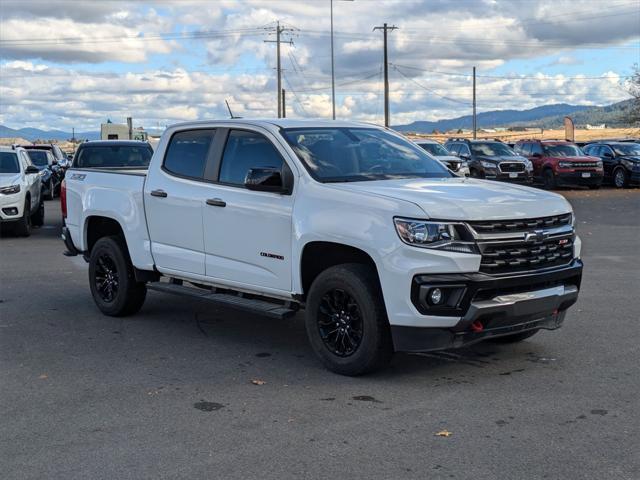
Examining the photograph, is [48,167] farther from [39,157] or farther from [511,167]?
[511,167]

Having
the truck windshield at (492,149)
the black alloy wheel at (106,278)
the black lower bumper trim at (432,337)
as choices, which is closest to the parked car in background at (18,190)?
the black alloy wheel at (106,278)

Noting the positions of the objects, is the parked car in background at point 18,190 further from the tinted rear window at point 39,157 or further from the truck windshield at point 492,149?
the truck windshield at point 492,149

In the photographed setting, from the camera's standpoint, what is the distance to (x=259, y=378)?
6051mm

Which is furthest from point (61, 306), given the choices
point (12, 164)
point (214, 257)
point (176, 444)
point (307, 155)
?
point (12, 164)

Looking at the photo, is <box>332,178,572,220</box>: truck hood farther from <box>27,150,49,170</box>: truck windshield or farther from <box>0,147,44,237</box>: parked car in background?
<box>27,150,49,170</box>: truck windshield

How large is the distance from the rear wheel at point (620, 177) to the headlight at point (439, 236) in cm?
2672

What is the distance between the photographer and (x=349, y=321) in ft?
19.7

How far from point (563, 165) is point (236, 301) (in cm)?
2428

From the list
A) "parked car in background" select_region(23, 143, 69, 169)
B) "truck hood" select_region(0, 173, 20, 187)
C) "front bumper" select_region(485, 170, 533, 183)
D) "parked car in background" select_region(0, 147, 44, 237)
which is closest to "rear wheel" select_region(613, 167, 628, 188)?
"front bumper" select_region(485, 170, 533, 183)

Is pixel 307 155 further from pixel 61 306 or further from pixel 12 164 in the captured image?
pixel 12 164

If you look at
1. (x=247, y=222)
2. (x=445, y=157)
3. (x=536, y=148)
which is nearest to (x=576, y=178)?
(x=536, y=148)

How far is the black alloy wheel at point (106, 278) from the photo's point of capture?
27.4 ft

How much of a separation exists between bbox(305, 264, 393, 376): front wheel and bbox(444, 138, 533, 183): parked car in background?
22397mm

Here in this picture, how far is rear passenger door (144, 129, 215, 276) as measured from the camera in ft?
23.6
